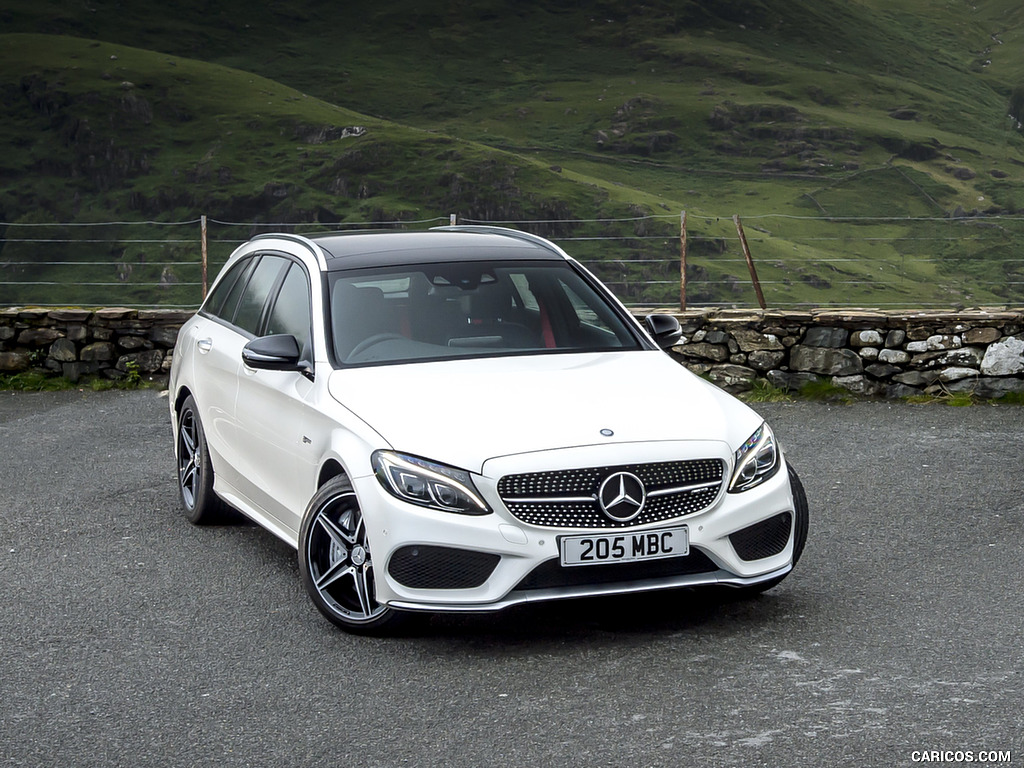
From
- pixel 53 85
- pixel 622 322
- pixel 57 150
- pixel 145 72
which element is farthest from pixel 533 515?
pixel 145 72

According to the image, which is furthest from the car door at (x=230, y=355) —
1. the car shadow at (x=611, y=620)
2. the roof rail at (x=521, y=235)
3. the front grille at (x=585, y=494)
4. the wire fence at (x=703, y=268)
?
the wire fence at (x=703, y=268)

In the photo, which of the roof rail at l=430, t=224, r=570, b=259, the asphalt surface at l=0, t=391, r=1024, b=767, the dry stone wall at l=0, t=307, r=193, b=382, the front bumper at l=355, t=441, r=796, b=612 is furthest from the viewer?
the dry stone wall at l=0, t=307, r=193, b=382

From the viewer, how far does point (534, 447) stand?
4.67 meters

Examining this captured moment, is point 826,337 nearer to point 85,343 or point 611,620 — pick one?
point 611,620

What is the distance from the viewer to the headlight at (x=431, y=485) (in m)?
4.60

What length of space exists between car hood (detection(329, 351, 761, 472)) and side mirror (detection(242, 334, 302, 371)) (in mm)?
258

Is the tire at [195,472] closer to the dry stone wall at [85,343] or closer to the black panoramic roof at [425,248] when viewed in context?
the black panoramic roof at [425,248]

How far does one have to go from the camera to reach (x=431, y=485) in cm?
462

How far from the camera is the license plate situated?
4.60 m

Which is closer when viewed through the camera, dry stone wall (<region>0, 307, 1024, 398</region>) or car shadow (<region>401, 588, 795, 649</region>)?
car shadow (<region>401, 588, 795, 649</region>)

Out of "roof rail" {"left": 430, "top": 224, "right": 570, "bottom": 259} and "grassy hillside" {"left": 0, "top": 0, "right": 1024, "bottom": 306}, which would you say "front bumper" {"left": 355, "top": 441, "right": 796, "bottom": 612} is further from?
"grassy hillside" {"left": 0, "top": 0, "right": 1024, "bottom": 306}

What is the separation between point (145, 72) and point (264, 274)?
17551 centimetres

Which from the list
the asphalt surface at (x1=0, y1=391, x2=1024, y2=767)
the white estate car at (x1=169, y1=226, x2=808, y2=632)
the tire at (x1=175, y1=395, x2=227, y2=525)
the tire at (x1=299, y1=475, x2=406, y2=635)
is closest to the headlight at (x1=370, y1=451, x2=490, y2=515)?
the white estate car at (x1=169, y1=226, x2=808, y2=632)

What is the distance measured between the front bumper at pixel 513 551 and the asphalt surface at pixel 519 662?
0.88 ft
